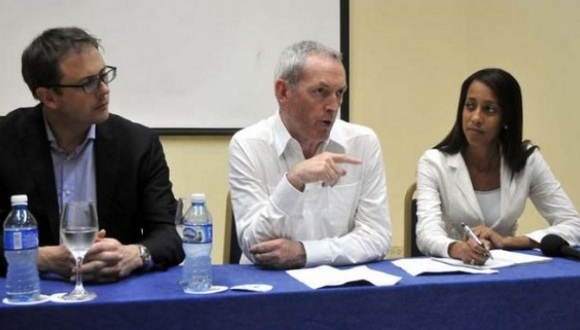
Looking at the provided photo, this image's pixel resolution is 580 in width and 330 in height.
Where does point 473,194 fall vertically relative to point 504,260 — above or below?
above

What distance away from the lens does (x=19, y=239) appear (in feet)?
4.79

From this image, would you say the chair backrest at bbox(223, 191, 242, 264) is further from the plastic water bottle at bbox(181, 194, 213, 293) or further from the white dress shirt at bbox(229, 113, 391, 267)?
the plastic water bottle at bbox(181, 194, 213, 293)

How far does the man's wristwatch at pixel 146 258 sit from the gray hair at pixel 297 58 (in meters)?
0.74

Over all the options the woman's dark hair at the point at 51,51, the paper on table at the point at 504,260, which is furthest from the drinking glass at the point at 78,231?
the paper on table at the point at 504,260

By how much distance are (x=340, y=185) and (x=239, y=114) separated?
1.33m

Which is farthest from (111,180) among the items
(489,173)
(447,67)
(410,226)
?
(447,67)

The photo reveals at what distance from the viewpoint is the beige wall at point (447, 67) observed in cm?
365

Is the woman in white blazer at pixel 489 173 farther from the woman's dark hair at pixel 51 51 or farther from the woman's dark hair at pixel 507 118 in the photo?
the woman's dark hair at pixel 51 51

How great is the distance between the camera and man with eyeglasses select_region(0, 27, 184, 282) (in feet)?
6.47

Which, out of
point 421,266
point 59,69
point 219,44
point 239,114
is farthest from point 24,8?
point 421,266

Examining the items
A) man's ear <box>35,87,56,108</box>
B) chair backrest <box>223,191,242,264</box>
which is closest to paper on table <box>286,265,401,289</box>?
chair backrest <box>223,191,242,264</box>

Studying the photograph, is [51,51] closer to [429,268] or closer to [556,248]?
[429,268]

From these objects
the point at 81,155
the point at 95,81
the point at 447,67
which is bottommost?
the point at 81,155

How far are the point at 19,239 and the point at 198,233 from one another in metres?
0.41
